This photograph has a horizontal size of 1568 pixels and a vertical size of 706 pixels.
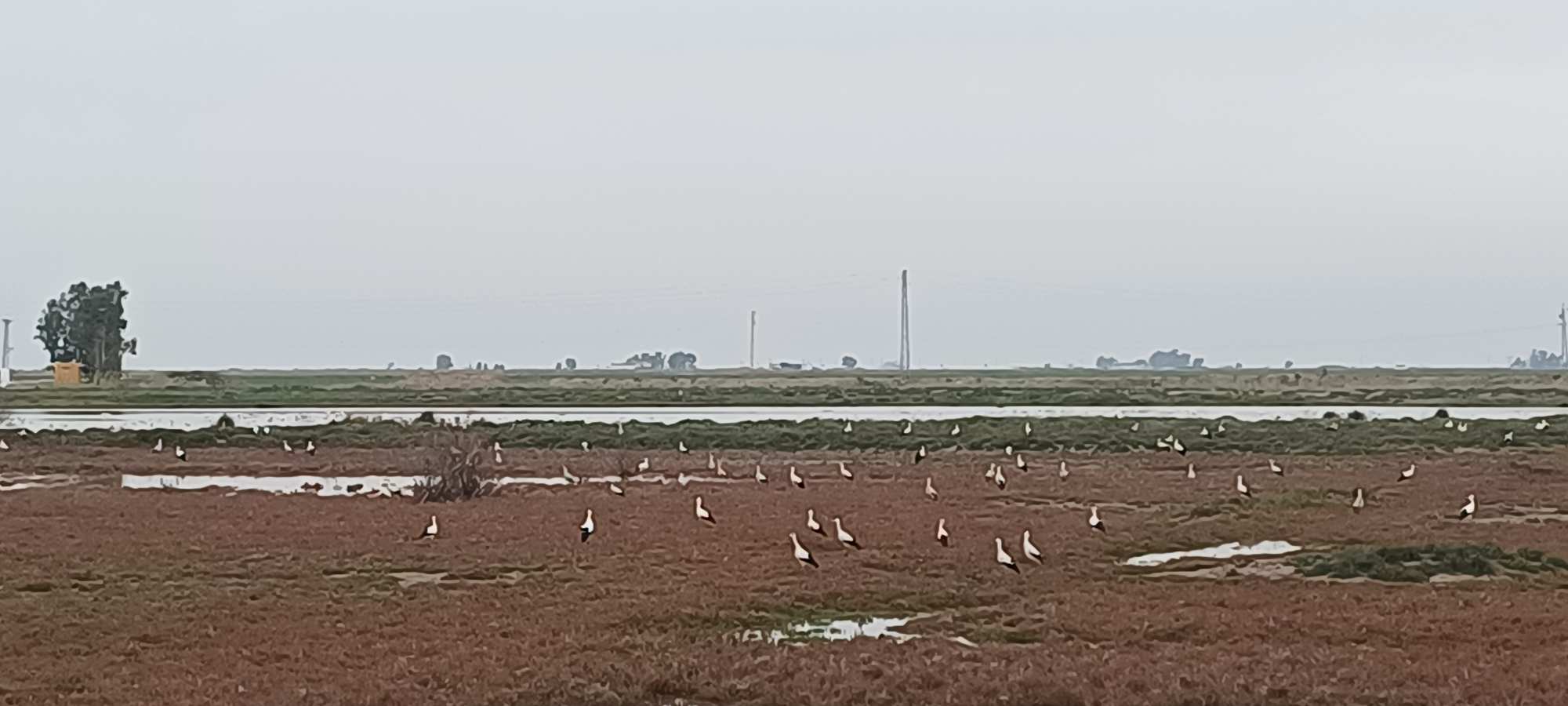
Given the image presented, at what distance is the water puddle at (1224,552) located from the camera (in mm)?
24828

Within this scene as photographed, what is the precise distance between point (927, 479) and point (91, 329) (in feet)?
327

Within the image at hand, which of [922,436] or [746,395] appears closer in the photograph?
[922,436]

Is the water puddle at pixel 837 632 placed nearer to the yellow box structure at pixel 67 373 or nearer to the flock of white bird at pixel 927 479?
the flock of white bird at pixel 927 479

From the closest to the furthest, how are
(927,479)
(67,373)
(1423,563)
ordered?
(1423,563) < (927,479) < (67,373)

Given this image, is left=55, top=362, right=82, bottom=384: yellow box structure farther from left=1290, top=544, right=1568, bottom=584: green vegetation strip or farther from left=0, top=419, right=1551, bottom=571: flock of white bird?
left=1290, top=544, right=1568, bottom=584: green vegetation strip

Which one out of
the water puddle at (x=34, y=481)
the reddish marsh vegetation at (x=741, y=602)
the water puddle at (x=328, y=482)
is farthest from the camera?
the water puddle at (x=34, y=481)

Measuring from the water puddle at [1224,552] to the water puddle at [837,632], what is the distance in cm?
629

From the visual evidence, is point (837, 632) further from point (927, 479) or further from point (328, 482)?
point (328, 482)

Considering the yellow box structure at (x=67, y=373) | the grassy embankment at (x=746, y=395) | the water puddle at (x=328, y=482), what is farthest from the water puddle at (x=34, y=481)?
the yellow box structure at (x=67, y=373)

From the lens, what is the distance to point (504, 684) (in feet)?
49.9

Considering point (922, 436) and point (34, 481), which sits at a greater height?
point (922, 436)

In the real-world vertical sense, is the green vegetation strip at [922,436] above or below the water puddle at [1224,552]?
above

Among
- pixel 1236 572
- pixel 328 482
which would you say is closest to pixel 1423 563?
pixel 1236 572

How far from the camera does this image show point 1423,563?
22.5m
